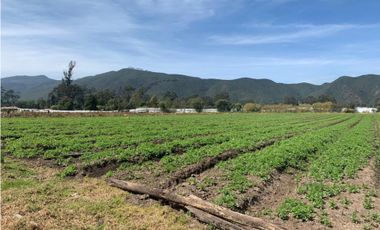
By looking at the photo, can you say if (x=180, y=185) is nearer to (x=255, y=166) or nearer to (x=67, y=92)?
(x=255, y=166)

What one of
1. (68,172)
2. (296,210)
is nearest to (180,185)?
(296,210)

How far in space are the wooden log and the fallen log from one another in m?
0.06

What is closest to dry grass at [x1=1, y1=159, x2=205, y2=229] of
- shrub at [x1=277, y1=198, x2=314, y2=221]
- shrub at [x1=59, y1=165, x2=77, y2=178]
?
shrub at [x1=59, y1=165, x2=77, y2=178]

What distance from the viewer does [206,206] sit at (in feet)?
29.8

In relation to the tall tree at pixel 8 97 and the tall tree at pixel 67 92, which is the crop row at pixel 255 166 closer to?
the tall tree at pixel 67 92

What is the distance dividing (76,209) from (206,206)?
11.4 feet

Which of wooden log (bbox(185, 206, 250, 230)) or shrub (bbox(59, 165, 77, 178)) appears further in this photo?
shrub (bbox(59, 165, 77, 178))

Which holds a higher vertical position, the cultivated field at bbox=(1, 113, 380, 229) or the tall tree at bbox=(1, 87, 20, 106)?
the tall tree at bbox=(1, 87, 20, 106)

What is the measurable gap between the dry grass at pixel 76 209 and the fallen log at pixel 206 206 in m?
0.27

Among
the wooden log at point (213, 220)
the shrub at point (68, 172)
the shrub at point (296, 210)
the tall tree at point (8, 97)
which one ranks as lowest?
the shrub at point (296, 210)

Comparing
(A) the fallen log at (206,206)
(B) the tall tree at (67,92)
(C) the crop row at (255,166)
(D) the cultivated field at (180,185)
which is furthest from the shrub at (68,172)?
(B) the tall tree at (67,92)

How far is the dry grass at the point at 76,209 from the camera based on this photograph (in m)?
8.50

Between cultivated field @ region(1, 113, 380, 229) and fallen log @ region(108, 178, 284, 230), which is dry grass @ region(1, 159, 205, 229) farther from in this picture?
fallen log @ region(108, 178, 284, 230)

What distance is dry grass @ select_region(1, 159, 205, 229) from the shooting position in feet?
27.9
